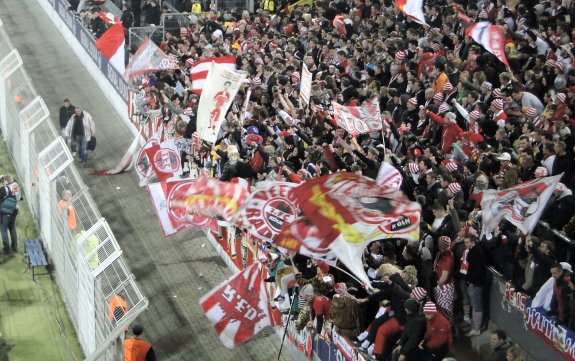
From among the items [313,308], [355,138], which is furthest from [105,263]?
[355,138]

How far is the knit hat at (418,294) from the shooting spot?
1748 cm

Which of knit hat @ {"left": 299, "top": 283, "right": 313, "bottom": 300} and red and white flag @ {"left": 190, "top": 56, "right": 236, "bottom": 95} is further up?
knit hat @ {"left": 299, "top": 283, "right": 313, "bottom": 300}

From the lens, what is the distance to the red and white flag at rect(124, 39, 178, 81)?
29.0m

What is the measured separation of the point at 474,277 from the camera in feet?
61.2

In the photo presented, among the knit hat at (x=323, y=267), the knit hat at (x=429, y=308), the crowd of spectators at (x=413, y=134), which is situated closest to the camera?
the knit hat at (x=429, y=308)

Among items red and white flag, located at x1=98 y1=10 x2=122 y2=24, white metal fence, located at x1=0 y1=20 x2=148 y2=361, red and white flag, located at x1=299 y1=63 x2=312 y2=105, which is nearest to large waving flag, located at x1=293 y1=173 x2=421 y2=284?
white metal fence, located at x1=0 y1=20 x2=148 y2=361

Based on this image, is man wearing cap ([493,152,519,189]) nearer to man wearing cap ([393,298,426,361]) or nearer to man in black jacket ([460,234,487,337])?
man in black jacket ([460,234,487,337])

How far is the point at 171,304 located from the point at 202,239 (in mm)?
2843

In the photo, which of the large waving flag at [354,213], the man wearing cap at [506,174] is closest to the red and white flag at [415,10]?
the man wearing cap at [506,174]

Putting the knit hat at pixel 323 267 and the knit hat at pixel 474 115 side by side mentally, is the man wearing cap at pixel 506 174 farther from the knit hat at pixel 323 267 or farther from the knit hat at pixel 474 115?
the knit hat at pixel 323 267

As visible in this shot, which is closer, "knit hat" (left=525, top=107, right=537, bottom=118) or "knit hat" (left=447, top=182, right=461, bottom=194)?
"knit hat" (left=447, top=182, right=461, bottom=194)

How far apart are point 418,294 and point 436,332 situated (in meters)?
0.84

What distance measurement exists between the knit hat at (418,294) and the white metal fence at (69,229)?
13.0 ft

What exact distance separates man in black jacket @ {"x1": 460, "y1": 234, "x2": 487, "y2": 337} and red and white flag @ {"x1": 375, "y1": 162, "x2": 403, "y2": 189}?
1.88 meters
